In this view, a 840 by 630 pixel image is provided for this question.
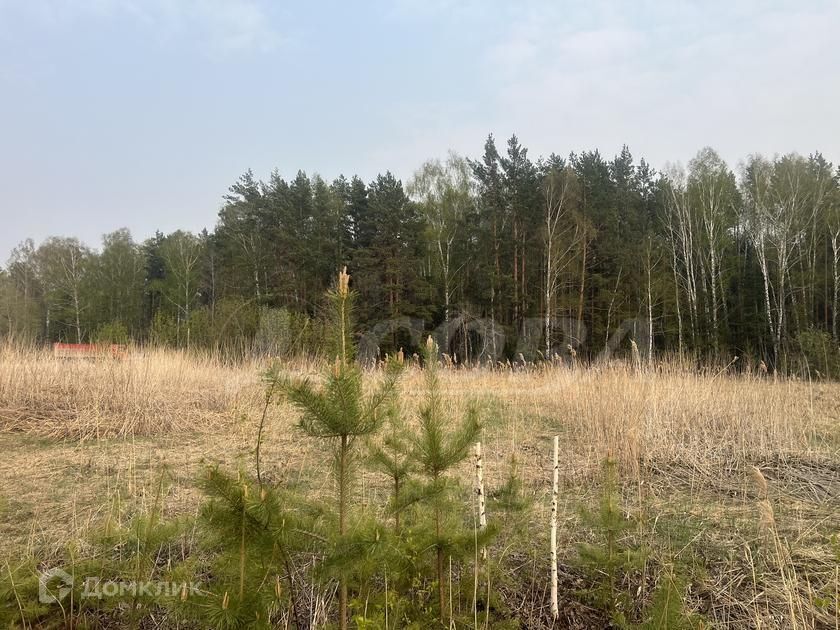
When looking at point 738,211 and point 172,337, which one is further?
point 738,211

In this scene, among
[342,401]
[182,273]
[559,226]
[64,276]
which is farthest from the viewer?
[64,276]

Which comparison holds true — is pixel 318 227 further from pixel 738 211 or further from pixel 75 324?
pixel 738 211

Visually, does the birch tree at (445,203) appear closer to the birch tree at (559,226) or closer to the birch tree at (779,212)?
the birch tree at (559,226)

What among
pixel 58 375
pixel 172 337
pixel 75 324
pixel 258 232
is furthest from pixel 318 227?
pixel 58 375

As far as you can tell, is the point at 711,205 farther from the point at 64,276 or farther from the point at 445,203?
the point at 64,276

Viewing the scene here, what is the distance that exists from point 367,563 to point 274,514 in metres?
0.27

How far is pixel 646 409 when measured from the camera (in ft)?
15.8

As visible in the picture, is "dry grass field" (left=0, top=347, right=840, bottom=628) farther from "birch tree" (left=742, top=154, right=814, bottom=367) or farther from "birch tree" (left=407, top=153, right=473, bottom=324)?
"birch tree" (left=407, top=153, right=473, bottom=324)

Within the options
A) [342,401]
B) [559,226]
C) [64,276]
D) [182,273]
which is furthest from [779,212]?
[64,276]

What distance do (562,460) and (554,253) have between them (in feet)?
53.9

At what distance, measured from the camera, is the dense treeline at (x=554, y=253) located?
18953 mm

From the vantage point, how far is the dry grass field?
205cm

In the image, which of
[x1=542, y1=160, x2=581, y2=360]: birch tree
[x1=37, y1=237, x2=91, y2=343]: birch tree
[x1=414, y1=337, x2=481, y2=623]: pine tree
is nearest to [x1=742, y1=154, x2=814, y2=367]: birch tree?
[x1=542, y1=160, x2=581, y2=360]: birch tree

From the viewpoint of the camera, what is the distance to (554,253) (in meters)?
19.7
